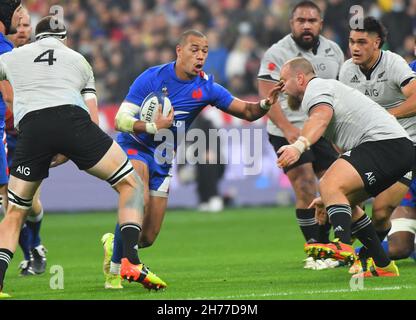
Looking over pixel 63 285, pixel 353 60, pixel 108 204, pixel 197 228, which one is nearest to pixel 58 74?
pixel 63 285

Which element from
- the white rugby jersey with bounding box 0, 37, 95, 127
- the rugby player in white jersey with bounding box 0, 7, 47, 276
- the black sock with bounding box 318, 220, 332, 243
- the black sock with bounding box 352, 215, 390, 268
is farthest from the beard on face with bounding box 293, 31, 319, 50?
the white rugby jersey with bounding box 0, 37, 95, 127

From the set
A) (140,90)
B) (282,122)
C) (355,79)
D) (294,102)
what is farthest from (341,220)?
(282,122)

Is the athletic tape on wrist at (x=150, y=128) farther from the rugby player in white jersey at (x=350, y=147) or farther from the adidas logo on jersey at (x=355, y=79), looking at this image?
the adidas logo on jersey at (x=355, y=79)

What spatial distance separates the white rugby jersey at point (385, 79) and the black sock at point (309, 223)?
1.74 m

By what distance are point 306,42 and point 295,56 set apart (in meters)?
0.22

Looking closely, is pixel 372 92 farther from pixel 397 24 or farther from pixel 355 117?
pixel 397 24

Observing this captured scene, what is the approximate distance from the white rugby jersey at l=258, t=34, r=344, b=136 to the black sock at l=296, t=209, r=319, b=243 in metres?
1.01

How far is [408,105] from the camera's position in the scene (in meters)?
10.8

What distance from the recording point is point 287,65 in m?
10.1

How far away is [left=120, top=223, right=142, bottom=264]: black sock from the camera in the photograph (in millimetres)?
9156

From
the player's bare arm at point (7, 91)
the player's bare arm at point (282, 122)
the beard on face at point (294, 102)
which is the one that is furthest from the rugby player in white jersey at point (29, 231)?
the beard on face at point (294, 102)

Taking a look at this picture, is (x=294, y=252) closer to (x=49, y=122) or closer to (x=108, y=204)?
(x=49, y=122)

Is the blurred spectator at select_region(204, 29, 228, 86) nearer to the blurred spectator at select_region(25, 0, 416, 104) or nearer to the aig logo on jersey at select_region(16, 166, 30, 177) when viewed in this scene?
the blurred spectator at select_region(25, 0, 416, 104)

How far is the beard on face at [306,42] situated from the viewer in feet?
41.9
